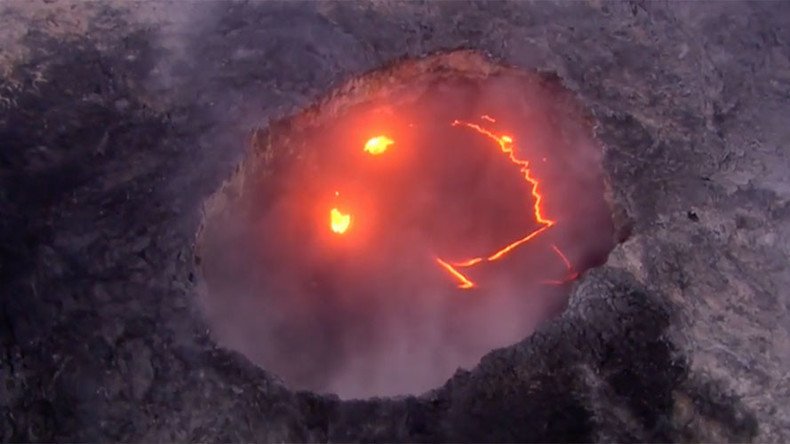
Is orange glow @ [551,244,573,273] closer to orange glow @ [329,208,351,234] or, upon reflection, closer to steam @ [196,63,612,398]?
steam @ [196,63,612,398]

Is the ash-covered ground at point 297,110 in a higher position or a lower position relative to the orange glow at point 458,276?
higher

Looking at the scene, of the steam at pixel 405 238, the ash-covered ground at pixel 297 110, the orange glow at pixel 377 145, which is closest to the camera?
the ash-covered ground at pixel 297 110

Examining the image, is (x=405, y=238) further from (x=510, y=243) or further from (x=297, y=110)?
(x=297, y=110)

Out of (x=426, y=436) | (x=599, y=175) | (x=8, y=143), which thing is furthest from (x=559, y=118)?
(x=8, y=143)

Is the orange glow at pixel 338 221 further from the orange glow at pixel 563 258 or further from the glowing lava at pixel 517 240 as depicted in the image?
the orange glow at pixel 563 258

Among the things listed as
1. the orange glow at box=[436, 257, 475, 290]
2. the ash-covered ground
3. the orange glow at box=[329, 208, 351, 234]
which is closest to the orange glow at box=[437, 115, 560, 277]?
the orange glow at box=[436, 257, 475, 290]

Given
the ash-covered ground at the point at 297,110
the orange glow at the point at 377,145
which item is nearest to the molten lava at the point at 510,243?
the orange glow at the point at 377,145
